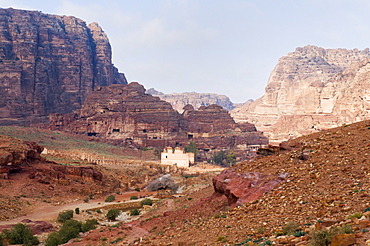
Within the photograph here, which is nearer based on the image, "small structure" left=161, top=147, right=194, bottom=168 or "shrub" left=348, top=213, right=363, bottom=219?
"shrub" left=348, top=213, right=363, bottom=219

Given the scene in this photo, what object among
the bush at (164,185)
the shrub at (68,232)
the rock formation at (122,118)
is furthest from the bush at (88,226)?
the rock formation at (122,118)

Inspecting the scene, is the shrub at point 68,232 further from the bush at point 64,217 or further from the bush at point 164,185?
the bush at point 164,185

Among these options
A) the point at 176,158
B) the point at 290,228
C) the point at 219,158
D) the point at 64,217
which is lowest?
the point at 219,158

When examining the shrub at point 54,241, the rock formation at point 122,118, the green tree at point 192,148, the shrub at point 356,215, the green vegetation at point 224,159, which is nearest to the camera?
the shrub at point 356,215

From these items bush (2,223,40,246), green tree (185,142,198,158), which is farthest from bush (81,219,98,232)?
green tree (185,142,198,158)

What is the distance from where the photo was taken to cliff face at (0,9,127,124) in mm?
157625

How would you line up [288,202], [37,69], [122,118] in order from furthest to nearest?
[37,69]
[122,118]
[288,202]

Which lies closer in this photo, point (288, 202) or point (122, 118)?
point (288, 202)

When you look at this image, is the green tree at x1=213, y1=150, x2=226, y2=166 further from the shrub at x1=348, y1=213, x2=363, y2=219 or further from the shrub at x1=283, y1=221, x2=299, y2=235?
the shrub at x1=348, y1=213, x2=363, y2=219

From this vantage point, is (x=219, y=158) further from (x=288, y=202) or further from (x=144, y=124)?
(x=288, y=202)

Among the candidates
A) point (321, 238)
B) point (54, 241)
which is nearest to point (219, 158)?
point (54, 241)

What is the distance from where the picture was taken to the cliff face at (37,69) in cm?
15762

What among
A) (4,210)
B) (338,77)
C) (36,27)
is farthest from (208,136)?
(4,210)

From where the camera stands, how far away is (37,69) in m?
172
